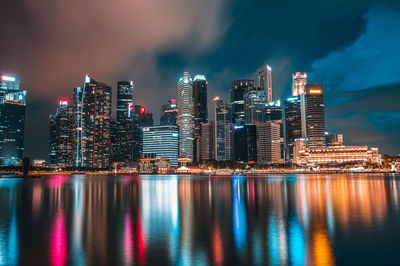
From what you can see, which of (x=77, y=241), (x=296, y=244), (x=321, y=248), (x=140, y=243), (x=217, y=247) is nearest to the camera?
(x=321, y=248)

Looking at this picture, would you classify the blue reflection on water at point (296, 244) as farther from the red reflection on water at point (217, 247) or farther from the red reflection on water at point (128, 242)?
the red reflection on water at point (128, 242)

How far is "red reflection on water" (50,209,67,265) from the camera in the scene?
17.5 metres

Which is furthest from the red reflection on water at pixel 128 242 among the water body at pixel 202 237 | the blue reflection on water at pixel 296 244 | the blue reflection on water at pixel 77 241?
the blue reflection on water at pixel 296 244

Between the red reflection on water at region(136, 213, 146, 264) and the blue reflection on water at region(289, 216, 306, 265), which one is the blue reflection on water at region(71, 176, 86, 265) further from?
the blue reflection on water at region(289, 216, 306, 265)

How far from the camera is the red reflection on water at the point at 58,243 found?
57.3 ft

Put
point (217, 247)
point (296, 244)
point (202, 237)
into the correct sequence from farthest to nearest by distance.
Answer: point (202, 237) < point (296, 244) < point (217, 247)

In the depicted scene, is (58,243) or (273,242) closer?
(273,242)

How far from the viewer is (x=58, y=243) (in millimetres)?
21438

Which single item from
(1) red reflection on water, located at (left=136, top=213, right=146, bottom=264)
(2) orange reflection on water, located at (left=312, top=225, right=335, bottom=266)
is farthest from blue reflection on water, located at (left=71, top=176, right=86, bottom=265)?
(2) orange reflection on water, located at (left=312, top=225, right=335, bottom=266)

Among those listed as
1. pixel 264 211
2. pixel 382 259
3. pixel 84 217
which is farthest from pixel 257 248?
pixel 84 217

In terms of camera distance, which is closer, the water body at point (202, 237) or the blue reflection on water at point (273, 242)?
the blue reflection on water at point (273, 242)

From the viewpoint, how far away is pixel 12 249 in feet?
65.3

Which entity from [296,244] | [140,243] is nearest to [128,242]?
[140,243]

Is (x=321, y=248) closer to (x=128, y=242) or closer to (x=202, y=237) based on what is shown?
(x=202, y=237)
